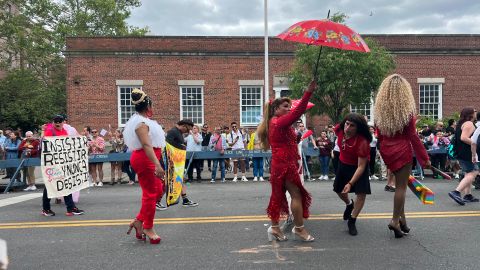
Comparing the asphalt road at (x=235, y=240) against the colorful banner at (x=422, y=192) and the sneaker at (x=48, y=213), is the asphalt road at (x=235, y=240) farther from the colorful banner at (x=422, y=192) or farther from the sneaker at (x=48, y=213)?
the colorful banner at (x=422, y=192)

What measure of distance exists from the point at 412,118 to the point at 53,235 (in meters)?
5.23

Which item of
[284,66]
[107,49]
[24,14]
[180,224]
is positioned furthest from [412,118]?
[24,14]

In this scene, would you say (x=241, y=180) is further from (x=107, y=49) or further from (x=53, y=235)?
(x=107, y=49)

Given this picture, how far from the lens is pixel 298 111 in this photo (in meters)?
5.12

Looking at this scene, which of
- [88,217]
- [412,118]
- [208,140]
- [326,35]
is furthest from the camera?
[208,140]

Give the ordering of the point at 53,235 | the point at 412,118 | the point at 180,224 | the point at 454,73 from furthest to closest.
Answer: the point at 454,73 < the point at 180,224 < the point at 53,235 < the point at 412,118

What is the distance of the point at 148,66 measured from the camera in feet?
78.5

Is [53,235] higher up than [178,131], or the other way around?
[178,131]

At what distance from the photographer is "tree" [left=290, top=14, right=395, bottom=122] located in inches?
672

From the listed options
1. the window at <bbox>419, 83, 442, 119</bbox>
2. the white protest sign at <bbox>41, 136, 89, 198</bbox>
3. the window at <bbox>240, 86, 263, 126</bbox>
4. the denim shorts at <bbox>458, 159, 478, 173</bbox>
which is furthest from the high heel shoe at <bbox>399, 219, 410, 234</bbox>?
the window at <bbox>419, 83, 442, 119</bbox>

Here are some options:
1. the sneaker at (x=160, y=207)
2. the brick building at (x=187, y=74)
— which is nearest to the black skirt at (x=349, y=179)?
the sneaker at (x=160, y=207)

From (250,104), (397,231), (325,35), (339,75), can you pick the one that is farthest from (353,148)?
(250,104)

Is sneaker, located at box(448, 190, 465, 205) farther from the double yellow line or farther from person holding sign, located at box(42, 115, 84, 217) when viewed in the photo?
person holding sign, located at box(42, 115, 84, 217)

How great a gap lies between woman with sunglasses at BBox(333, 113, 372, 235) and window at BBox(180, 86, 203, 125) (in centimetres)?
1833
